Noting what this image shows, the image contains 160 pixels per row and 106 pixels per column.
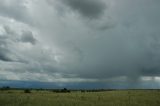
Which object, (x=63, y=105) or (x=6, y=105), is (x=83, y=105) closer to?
(x=63, y=105)

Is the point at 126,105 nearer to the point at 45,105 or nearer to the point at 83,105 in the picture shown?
the point at 83,105

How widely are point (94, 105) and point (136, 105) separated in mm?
4851

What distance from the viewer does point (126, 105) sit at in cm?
2969

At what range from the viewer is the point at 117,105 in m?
29.3

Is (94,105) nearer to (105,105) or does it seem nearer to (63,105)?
(105,105)

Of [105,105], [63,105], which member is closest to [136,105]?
[105,105]

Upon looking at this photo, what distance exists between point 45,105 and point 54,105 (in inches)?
40.5

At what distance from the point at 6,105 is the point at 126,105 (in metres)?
13.2

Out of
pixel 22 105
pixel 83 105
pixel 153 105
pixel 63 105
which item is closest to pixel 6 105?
pixel 22 105

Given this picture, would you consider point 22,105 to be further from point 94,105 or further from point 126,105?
point 126,105

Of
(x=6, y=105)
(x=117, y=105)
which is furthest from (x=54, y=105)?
(x=117, y=105)

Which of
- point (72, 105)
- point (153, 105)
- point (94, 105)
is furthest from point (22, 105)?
point (153, 105)

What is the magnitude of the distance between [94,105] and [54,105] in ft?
14.6

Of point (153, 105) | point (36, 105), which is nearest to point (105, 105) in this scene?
point (153, 105)
